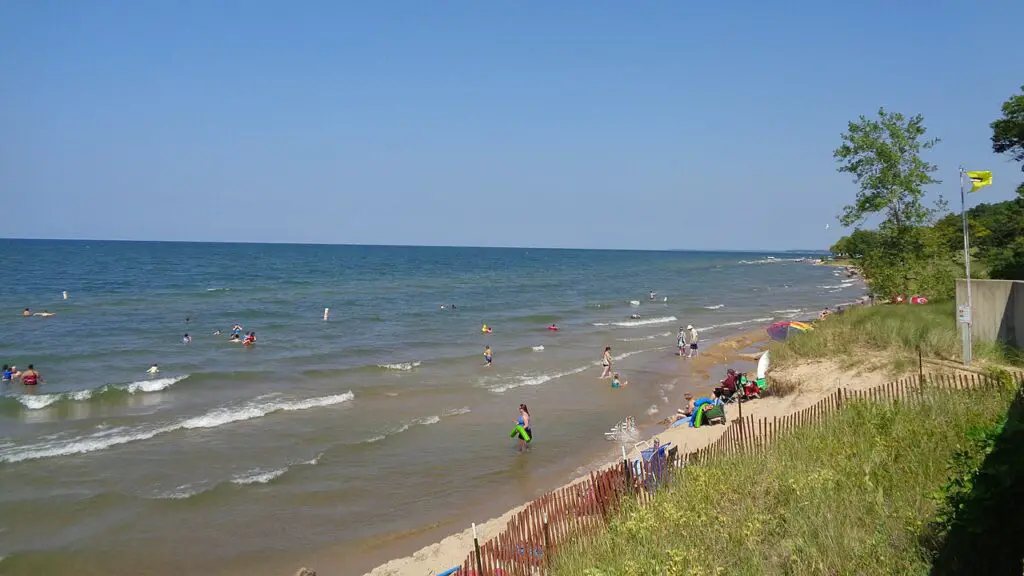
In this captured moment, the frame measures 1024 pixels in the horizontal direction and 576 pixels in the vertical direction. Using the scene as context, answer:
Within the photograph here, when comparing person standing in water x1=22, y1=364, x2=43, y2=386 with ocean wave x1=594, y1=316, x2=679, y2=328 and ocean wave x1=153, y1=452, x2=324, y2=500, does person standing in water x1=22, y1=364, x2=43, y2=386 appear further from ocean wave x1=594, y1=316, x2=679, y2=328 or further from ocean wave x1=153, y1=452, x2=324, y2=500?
ocean wave x1=594, y1=316, x2=679, y2=328

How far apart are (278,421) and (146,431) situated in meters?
3.60

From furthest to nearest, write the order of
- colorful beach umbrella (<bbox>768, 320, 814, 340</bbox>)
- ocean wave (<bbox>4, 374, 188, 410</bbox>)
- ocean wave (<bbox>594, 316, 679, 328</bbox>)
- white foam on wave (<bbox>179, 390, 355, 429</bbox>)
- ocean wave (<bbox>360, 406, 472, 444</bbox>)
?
ocean wave (<bbox>594, 316, 679, 328</bbox>) → colorful beach umbrella (<bbox>768, 320, 814, 340</bbox>) → ocean wave (<bbox>4, 374, 188, 410</bbox>) → white foam on wave (<bbox>179, 390, 355, 429</bbox>) → ocean wave (<bbox>360, 406, 472, 444</bbox>)

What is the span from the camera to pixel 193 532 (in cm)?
1284

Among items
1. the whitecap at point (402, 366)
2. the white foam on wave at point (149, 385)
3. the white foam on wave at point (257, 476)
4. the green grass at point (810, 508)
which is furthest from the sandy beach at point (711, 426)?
the white foam on wave at point (149, 385)

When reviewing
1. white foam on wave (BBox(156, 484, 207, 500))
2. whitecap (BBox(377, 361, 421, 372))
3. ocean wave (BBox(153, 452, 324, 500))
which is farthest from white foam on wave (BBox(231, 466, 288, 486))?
whitecap (BBox(377, 361, 421, 372))

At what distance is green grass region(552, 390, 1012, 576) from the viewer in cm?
620

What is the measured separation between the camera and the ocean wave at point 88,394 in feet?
72.8

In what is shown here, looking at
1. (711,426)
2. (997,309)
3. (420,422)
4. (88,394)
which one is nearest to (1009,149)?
(997,309)

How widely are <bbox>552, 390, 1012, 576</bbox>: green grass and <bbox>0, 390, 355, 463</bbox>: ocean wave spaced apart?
599 inches

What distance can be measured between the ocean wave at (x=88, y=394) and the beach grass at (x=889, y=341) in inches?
862

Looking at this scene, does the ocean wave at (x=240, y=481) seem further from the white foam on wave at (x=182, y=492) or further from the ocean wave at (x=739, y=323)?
the ocean wave at (x=739, y=323)

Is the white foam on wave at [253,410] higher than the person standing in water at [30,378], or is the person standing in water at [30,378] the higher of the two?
the person standing in water at [30,378]

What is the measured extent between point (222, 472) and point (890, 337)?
17.4m

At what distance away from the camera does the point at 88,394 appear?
23.1m
